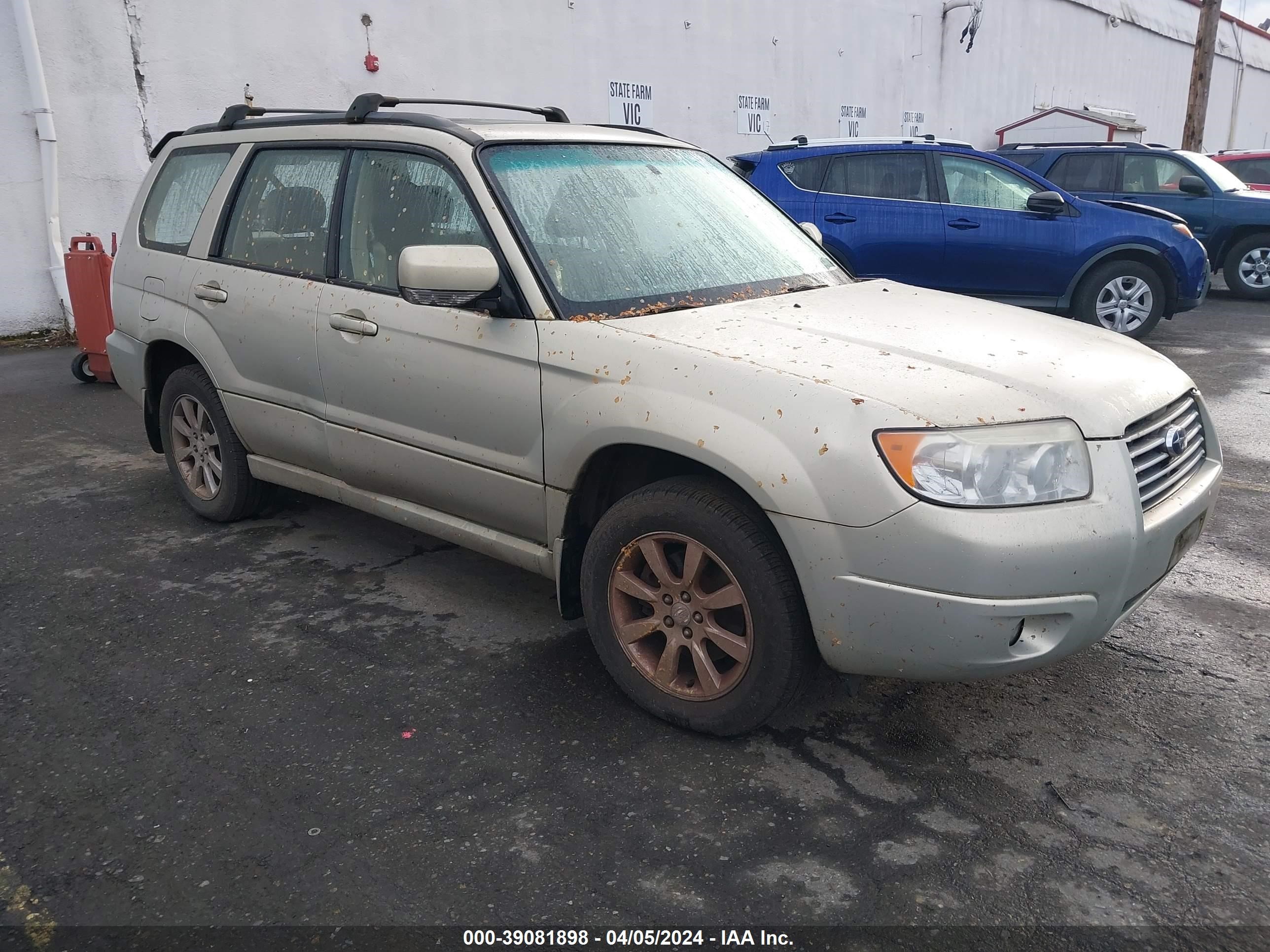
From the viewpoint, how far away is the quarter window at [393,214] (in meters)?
3.62

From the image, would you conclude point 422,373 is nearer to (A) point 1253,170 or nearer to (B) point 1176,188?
(B) point 1176,188

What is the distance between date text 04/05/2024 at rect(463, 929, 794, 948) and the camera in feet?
7.43

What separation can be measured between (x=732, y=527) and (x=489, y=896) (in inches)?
43.1

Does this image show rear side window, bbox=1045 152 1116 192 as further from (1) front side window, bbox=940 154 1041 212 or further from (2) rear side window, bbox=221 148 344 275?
(2) rear side window, bbox=221 148 344 275

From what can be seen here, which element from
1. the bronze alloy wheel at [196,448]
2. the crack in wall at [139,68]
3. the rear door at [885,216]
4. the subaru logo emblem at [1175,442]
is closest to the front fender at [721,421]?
the subaru logo emblem at [1175,442]

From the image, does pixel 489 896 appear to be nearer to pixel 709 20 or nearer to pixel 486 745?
pixel 486 745

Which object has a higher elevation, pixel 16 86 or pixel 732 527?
pixel 16 86

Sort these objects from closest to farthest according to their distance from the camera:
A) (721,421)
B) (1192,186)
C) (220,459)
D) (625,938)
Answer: (625,938) < (721,421) < (220,459) < (1192,186)

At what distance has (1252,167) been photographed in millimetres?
15164

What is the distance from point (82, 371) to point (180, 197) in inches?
152

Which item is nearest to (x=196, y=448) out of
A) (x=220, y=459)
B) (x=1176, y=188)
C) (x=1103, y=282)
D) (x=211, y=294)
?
(x=220, y=459)

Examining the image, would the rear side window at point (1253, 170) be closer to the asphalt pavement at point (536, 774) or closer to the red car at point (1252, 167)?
the red car at point (1252, 167)

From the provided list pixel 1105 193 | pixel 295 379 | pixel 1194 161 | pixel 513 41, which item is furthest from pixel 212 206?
pixel 1194 161

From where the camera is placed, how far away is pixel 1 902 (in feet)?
7.89
